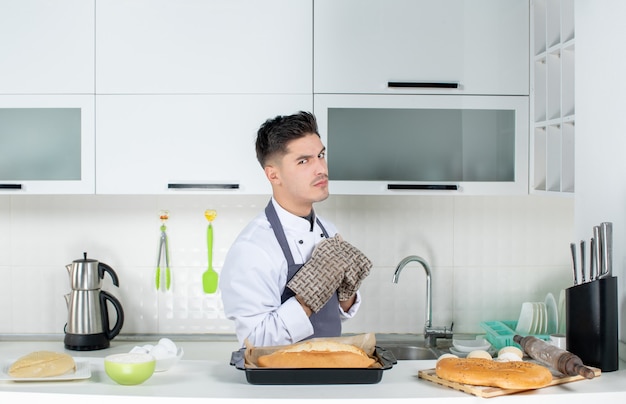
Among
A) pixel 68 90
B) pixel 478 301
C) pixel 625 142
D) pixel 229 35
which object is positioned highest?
pixel 229 35

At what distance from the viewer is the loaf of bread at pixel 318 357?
58.6 inches

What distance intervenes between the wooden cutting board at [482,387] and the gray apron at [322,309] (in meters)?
0.60

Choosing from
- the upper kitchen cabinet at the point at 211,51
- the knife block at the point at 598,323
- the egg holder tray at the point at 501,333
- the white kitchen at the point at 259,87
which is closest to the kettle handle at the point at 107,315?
the white kitchen at the point at 259,87

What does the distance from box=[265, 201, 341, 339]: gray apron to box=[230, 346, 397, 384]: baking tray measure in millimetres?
606

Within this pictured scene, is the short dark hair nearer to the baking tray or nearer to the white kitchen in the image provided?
the white kitchen

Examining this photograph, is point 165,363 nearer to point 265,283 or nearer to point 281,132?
point 265,283

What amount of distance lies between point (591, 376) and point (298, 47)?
57.9 inches

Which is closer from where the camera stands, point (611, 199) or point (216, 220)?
point (611, 199)

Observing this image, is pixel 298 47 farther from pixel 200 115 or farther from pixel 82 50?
pixel 82 50

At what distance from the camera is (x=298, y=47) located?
8.40 feet

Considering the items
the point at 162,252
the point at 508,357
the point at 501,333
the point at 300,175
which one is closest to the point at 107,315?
the point at 162,252

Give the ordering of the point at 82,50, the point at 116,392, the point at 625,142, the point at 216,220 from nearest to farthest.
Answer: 1. the point at 116,392
2. the point at 625,142
3. the point at 82,50
4. the point at 216,220

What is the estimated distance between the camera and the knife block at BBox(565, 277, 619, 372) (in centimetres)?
166

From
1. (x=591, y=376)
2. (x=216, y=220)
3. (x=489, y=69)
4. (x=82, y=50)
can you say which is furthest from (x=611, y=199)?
(x=82, y=50)
